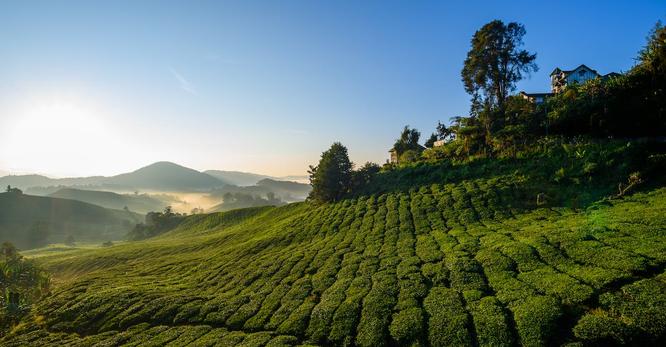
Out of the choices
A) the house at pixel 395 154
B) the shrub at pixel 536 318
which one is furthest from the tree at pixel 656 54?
the house at pixel 395 154

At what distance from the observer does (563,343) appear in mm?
15258

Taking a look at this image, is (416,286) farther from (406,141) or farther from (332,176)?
(406,141)

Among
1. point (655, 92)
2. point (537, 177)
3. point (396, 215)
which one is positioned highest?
point (655, 92)

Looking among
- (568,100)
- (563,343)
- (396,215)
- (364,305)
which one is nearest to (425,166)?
(396,215)

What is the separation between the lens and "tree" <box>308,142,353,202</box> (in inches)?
2493

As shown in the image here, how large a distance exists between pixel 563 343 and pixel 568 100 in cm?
4892

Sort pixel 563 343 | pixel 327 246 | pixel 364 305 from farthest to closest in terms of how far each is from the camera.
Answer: pixel 327 246
pixel 364 305
pixel 563 343

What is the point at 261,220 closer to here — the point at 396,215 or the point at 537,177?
the point at 396,215

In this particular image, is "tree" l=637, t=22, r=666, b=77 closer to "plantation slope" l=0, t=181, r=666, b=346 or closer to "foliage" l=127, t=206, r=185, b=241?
"plantation slope" l=0, t=181, r=666, b=346

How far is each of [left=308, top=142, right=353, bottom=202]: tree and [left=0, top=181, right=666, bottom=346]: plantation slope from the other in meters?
14.9

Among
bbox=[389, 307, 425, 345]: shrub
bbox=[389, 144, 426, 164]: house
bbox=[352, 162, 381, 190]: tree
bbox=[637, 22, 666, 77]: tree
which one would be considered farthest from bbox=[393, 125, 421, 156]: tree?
bbox=[389, 307, 425, 345]: shrub

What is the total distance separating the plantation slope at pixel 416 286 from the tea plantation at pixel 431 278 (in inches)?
4.5

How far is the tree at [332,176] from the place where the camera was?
6331 centimetres

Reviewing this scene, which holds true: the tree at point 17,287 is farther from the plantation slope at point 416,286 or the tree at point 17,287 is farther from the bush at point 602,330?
the bush at point 602,330
